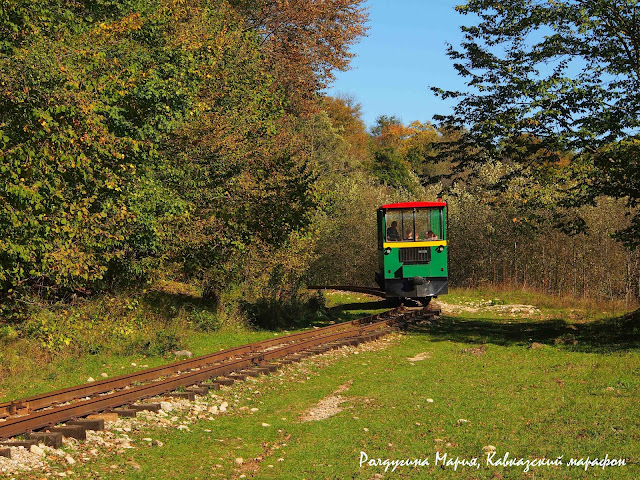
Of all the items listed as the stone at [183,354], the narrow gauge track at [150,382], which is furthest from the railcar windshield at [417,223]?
the stone at [183,354]

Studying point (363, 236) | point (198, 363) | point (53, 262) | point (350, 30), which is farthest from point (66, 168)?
point (363, 236)

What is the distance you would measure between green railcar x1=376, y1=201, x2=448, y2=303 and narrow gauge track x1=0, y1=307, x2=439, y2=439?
3.75 meters

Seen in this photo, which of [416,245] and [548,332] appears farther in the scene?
[416,245]

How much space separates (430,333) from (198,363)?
7.92m

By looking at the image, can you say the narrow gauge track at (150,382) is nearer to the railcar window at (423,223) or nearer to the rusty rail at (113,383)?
the rusty rail at (113,383)

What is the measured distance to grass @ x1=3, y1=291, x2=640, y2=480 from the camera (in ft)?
22.7

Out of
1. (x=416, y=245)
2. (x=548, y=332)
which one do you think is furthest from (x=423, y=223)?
(x=548, y=332)

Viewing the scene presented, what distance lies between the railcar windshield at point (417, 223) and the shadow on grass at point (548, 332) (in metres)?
2.67

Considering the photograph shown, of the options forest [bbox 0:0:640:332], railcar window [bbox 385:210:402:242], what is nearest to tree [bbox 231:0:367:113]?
forest [bbox 0:0:640:332]

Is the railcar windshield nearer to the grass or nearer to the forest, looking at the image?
the forest

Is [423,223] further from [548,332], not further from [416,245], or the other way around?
[548,332]

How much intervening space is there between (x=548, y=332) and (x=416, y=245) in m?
4.70

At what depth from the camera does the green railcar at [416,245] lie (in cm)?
2108

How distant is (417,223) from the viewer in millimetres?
21125
